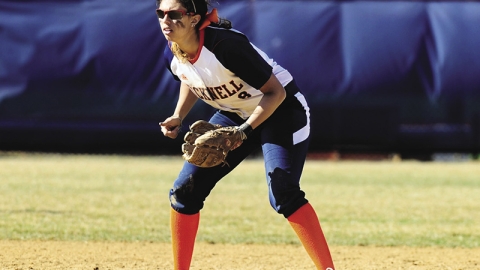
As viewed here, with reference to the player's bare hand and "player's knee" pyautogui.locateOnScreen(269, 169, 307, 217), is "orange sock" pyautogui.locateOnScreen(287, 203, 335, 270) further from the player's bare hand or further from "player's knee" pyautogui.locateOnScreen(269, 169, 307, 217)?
the player's bare hand

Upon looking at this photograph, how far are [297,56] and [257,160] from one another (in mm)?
1924

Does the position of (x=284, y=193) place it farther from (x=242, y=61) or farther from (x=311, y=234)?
(x=242, y=61)

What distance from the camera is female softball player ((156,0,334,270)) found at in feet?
13.2

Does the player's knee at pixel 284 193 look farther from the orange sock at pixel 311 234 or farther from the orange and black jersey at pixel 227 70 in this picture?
the orange and black jersey at pixel 227 70

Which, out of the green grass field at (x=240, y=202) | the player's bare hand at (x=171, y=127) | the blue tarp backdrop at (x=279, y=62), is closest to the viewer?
the player's bare hand at (x=171, y=127)

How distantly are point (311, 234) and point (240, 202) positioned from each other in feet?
15.7

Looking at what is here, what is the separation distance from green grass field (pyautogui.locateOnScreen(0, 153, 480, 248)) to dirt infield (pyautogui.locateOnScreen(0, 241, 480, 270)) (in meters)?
0.33

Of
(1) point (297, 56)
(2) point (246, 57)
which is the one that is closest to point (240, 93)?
(2) point (246, 57)

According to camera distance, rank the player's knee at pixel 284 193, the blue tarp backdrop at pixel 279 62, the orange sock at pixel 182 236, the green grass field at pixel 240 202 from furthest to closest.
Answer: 1. the blue tarp backdrop at pixel 279 62
2. the green grass field at pixel 240 202
3. the orange sock at pixel 182 236
4. the player's knee at pixel 284 193

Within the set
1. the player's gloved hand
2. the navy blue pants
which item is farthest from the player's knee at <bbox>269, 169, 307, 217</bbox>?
the player's gloved hand

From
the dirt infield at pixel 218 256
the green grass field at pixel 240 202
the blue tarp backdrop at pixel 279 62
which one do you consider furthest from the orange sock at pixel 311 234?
the blue tarp backdrop at pixel 279 62

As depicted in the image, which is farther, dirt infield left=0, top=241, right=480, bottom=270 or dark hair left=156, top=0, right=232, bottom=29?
dirt infield left=0, top=241, right=480, bottom=270

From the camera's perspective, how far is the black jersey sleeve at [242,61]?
3.97 meters

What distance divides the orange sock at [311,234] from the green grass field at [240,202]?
2537 millimetres
